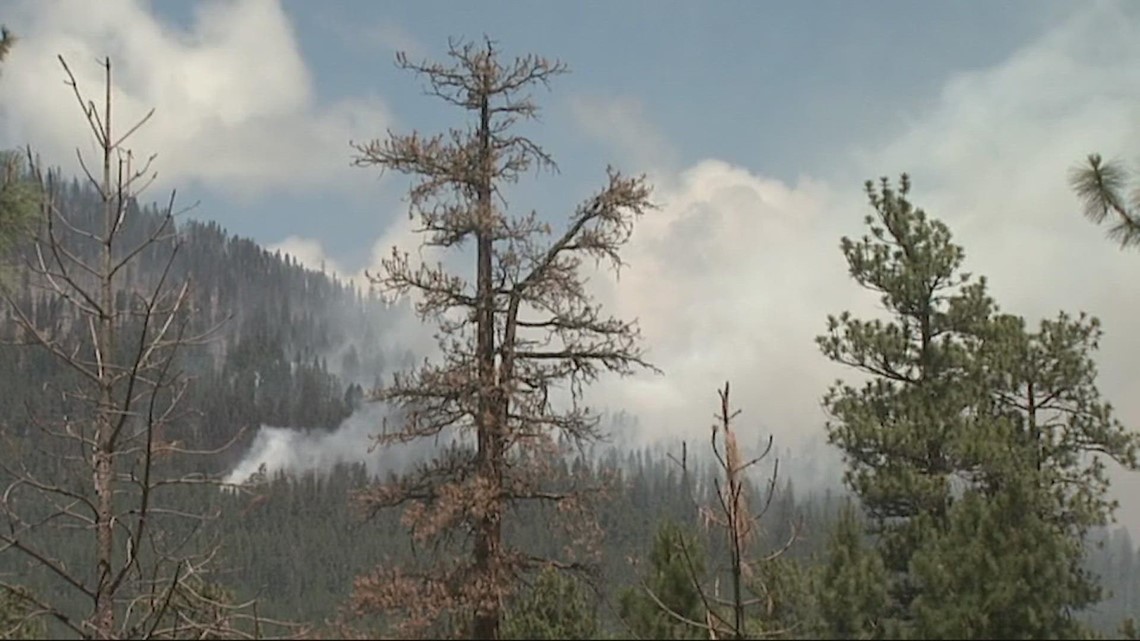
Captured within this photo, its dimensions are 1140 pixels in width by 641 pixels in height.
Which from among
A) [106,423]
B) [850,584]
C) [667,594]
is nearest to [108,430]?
[106,423]

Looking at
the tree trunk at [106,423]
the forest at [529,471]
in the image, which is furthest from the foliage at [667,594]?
the tree trunk at [106,423]

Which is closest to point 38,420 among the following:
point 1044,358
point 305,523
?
point 1044,358

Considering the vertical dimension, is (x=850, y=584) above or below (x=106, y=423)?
below

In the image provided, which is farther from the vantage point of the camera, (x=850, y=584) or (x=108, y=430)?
(x=850, y=584)

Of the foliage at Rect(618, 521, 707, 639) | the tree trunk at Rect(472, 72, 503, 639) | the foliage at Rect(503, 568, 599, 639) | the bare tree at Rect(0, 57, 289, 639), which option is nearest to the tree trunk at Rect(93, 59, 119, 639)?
the bare tree at Rect(0, 57, 289, 639)

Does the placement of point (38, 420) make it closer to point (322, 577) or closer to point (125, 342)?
point (125, 342)

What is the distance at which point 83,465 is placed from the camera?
5.60 metres

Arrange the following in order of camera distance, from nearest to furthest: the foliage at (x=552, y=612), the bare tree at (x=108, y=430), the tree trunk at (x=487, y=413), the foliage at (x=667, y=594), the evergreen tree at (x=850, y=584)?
1. the bare tree at (x=108, y=430)
2. the foliage at (x=667, y=594)
3. the foliage at (x=552, y=612)
4. the evergreen tree at (x=850, y=584)
5. the tree trunk at (x=487, y=413)

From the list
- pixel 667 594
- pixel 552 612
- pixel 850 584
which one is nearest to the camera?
pixel 667 594

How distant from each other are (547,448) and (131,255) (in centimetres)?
589

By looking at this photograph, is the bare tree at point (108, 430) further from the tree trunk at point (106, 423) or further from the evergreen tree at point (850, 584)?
the evergreen tree at point (850, 584)

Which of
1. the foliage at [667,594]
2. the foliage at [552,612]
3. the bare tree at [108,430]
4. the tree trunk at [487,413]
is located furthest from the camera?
the tree trunk at [487,413]

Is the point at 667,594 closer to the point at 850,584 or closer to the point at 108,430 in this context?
the point at 850,584

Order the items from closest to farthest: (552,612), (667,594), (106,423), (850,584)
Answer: (106,423) → (667,594) → (850,584) → (552,612)
